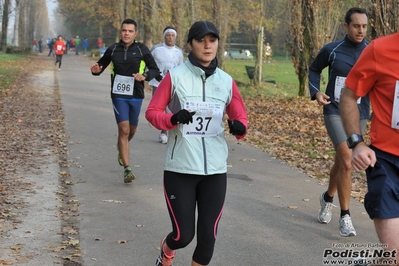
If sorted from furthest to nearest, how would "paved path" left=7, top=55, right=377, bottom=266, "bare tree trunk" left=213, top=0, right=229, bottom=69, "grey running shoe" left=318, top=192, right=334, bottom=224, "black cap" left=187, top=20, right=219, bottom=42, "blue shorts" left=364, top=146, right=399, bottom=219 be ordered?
"bare tree trunk" left=213, top=0, right=229, bottom=69 → "grey running shoe" left=318, top=192, right=334, bottom=224 → "paved path" left=7, top=55, right=377, bottom=266 → "black cap" left=187, top=20, right=219, bottom=42 → "blue shorts" left=364, top=146, right=399, bottom=219

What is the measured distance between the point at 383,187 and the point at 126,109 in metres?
6.03

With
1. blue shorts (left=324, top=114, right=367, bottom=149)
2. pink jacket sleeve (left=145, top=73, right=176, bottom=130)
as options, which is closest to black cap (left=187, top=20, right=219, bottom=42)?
pink jacket sleeve (left=145, top=73, right=176, bottom=130)

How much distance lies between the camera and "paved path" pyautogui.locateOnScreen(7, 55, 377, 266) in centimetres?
632

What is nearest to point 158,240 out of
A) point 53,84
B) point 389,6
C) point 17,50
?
point 389,6

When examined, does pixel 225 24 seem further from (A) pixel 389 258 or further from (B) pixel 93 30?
(B) pixel 93 30

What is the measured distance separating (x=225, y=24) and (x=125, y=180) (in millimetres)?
18046

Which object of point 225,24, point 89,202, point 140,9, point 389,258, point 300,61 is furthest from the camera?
point 140,9

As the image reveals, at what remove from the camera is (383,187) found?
393cm

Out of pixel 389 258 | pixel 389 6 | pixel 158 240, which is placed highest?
pixel 389 6

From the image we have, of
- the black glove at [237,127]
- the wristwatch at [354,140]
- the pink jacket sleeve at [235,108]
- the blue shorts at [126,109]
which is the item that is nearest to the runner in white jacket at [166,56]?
the blue shorts at [126,109]

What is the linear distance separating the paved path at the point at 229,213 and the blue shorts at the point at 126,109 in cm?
84

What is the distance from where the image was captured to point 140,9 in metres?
38.9

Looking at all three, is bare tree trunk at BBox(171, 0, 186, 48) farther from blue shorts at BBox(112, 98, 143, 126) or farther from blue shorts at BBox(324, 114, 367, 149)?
blue shorts at BBox(324, 114, 367, 149)

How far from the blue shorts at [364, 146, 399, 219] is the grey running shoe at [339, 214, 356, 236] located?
2.85m
